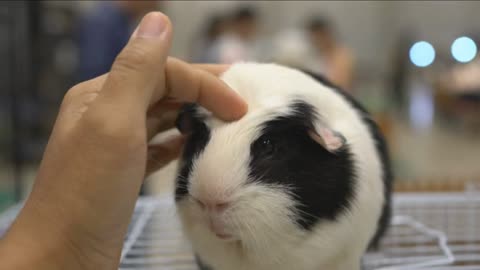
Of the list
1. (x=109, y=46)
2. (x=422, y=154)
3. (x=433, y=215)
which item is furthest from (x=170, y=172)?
(x=422, y=154)

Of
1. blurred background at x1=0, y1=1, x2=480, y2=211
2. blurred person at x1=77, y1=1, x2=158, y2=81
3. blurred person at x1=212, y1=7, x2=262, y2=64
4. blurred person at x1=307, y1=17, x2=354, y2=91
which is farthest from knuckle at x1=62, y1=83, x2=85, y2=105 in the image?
blurred person at x1=212, y1=7, x2=262, y2=64

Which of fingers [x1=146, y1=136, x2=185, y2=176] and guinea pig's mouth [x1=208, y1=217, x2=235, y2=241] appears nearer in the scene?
guinea pig's mouth [x1=208, y1=217, x2=235, y2=241]

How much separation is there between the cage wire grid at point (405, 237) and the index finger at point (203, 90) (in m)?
0.23

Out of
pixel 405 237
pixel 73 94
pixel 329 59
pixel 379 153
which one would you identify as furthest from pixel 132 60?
pixel 329 59

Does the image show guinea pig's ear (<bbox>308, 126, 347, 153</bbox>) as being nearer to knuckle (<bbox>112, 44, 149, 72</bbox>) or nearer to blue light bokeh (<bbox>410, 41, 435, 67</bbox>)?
knuckle (<bbox>112, 44, 149, 72</bbox>)

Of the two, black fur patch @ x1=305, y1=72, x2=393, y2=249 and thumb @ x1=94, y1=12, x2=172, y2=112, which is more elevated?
thumb @ x1=94, y1=12, x2=172, y2=112

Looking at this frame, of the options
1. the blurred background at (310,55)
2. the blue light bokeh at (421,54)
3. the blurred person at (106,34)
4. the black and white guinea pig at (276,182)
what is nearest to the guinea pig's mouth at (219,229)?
the black and white guinea pig at (276,182)

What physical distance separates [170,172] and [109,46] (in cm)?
135

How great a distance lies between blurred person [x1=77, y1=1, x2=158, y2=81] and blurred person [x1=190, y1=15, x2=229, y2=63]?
5.89 ft

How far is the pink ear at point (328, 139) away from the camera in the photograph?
0.73 m

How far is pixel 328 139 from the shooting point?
743 millimetres

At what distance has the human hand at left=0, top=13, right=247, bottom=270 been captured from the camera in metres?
0.61

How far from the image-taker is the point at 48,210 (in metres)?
0.62

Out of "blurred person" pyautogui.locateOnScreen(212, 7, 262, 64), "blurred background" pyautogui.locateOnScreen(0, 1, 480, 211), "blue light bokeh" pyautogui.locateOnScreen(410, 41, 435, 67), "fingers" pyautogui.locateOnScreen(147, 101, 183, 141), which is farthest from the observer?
"blue light bokeh" pyautogui.locateOnScreen(410, 41, 435, 67)
